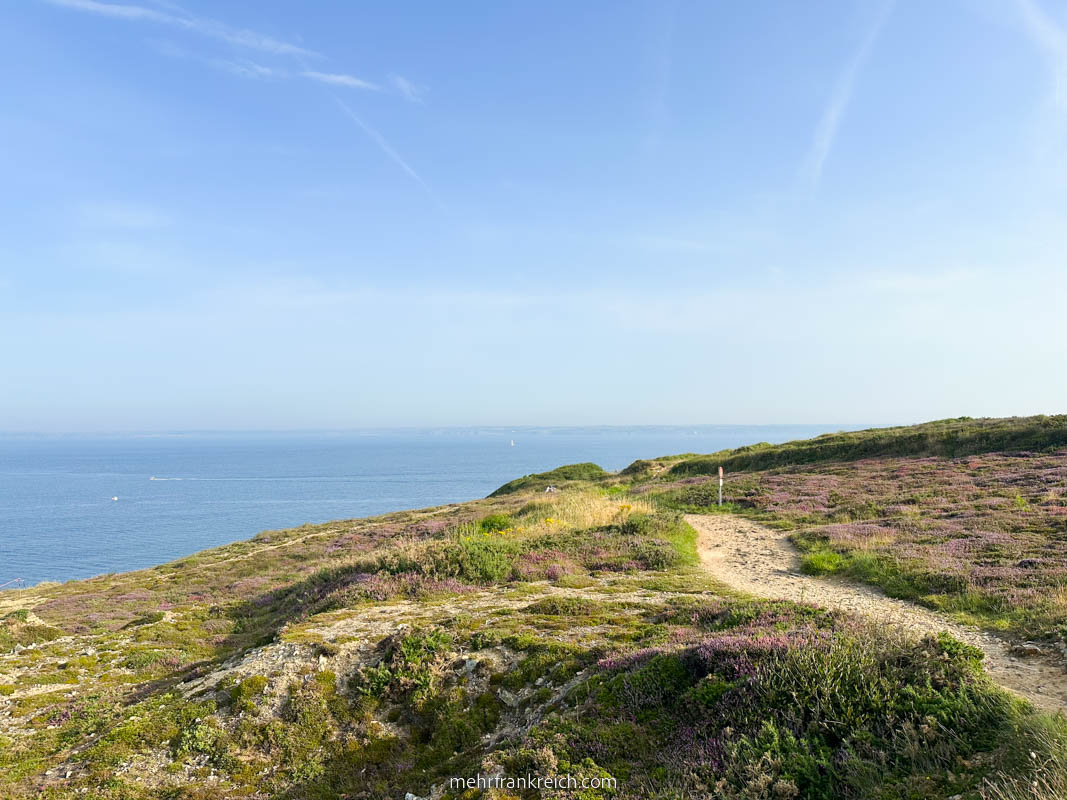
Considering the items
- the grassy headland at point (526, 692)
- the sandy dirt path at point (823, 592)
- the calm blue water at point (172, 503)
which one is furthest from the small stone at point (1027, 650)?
the calm blue water at point (172, 503)

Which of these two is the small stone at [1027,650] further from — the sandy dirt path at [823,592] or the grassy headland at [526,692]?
the grassy headland at [526,692]

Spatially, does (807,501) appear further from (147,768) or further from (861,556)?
(147,768)

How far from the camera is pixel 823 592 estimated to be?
44.6ft

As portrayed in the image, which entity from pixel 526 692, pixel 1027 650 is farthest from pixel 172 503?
pixel 1027 650

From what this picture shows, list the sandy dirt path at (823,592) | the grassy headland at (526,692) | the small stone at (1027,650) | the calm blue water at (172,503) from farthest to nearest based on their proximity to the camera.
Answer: the calm blue water at (172,503)
the small stone at (1027,650)
the sandy dirt path at (823,592)
the grassy headland at (526,692)

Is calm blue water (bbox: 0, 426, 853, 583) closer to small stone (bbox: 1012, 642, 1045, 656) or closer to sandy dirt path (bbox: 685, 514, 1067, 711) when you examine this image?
sandy dirt path (bbox: 685, 514, 1067, 711)

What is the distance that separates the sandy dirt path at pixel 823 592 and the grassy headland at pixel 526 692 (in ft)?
3.17

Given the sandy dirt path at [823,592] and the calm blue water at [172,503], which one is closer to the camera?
the sandy dirt path at [823,592]

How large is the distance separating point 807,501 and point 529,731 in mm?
24145

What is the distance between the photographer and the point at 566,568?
49.9ft

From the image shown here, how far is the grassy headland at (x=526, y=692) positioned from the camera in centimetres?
514

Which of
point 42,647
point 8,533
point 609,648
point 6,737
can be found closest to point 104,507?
point 8,533

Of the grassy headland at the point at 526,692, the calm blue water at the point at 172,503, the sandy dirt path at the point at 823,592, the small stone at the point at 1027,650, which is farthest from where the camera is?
the calm blue water at the point at 172,503

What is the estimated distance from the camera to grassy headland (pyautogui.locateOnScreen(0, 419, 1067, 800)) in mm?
5141
